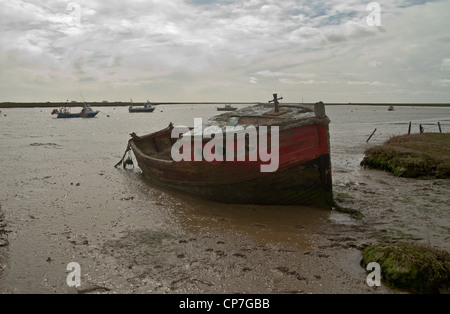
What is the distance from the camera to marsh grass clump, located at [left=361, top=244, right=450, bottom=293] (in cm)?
383

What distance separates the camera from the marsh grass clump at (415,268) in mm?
3826

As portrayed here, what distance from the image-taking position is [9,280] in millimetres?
4297

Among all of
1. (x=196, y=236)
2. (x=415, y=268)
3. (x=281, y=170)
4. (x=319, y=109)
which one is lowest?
(x=196, y=236)

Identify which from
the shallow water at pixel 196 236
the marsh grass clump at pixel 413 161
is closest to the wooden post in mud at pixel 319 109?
the shallow water at pixel 196 236

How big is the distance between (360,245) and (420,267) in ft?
4.22

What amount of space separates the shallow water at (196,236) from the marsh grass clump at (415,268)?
0.28 meters

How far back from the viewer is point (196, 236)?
19.2 ft

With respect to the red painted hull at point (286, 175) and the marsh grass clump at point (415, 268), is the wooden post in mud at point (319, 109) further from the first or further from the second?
the marsh grass clump at point (415, 268)

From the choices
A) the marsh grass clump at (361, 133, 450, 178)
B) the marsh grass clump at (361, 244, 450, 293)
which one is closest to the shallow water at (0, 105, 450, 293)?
the marsh grass clump at (361, 244, 450, 293)

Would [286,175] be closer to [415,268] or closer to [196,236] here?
[196,236]

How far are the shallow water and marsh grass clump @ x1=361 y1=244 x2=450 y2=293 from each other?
284mm

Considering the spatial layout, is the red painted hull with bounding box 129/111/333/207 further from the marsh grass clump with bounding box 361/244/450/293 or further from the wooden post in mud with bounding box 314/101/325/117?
the marsh grass clump with bounding box 361/244/450/293

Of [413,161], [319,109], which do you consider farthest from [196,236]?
[413,161]

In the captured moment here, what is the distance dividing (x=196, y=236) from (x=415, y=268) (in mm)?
3448
